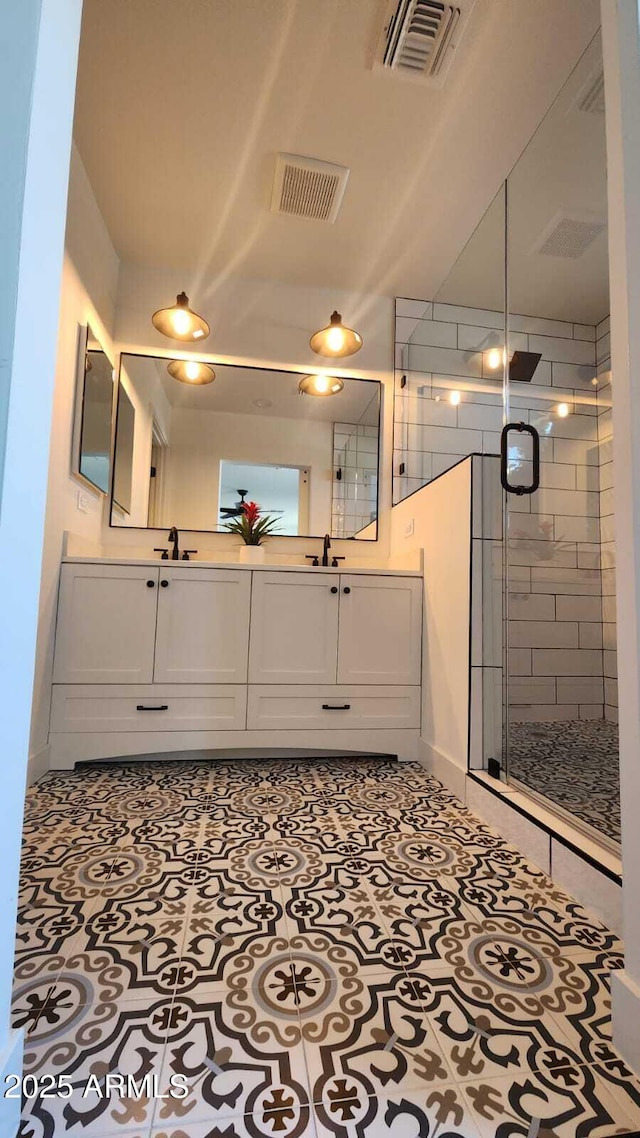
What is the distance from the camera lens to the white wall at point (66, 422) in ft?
5.72

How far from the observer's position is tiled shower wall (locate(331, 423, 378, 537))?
260 cm

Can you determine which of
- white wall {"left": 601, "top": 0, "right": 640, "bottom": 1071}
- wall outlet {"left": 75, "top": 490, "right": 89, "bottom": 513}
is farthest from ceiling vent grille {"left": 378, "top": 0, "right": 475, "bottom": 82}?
wall outlet {"left": 75, "top": 490, "right": 89, "bottom": 513}

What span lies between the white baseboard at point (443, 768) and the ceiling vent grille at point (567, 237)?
187cm

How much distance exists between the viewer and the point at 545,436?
88.7 inches

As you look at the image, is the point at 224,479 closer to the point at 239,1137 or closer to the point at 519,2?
the point at 519,2

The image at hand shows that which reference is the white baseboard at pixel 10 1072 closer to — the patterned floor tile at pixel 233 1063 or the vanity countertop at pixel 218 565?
the patterned floor tile at pixel 233 1063

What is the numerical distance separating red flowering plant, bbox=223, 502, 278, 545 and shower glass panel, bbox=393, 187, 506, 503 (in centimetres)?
72

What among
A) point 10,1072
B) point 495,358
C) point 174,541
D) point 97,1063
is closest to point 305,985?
point 97,1063

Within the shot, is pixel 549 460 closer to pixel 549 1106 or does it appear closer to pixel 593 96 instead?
pixel 593 96

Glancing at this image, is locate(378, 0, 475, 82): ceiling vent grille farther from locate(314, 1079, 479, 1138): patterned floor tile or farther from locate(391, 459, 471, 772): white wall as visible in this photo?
locate(314, 1079, 479, 1138): patterned floor tile

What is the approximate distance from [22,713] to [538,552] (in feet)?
6.80

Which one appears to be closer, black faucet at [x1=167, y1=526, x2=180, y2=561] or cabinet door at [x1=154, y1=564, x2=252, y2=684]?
cabinet door at [x1=154, y1=564, x2=252, y2=684]

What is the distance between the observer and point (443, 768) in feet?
5.94

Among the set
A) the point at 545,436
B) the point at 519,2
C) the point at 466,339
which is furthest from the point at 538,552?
the point at 519,2
